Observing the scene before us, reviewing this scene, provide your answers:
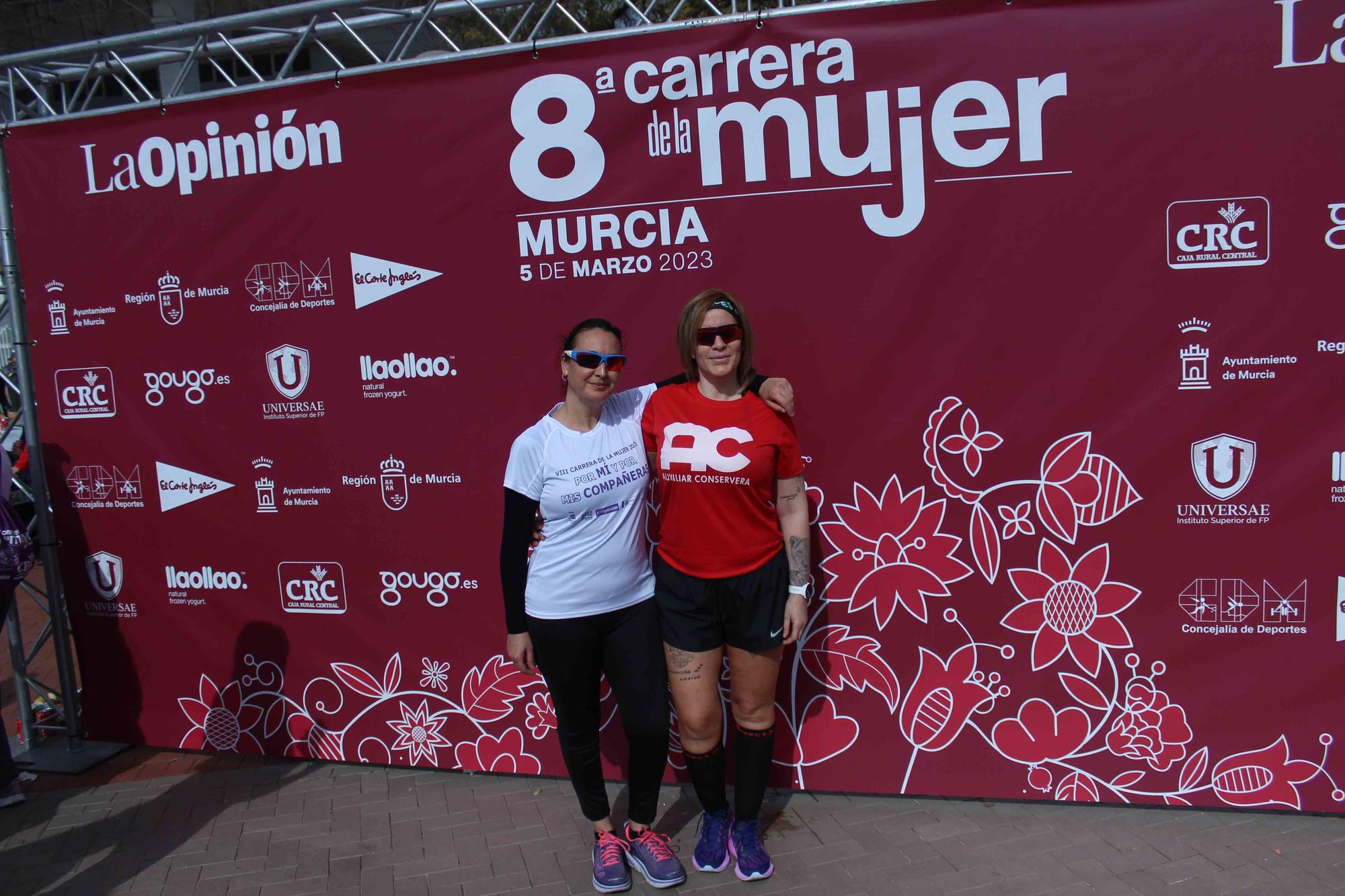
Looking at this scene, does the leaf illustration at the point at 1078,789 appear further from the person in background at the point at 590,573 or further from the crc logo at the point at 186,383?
the crc logo at the point at 186,383

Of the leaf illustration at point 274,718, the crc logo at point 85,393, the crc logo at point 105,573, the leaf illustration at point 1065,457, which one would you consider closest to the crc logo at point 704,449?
the leaf illustration at point 1065,457

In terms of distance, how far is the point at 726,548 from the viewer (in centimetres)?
293

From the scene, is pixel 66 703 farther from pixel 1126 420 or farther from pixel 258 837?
pixel 1126 420

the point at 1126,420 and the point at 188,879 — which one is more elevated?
the point at 1126,420

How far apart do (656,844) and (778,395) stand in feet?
5.17

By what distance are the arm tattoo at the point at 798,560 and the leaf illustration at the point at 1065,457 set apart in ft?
3.26

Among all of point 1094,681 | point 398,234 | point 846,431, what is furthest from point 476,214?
point 1094,681

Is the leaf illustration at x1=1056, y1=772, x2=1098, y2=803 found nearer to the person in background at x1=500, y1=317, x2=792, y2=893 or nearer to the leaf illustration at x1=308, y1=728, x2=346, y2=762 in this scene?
the person in background at x1=500, y1=317, x2=792, y2=893

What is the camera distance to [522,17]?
3557 mm

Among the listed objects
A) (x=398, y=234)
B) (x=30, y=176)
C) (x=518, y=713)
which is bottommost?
(x=518, y=713)

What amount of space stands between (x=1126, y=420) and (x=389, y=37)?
14.6 metres

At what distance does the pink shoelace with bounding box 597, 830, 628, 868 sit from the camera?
3.09 metres

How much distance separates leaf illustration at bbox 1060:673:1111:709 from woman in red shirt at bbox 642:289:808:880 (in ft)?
3.77

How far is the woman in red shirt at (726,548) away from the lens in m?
2.90
